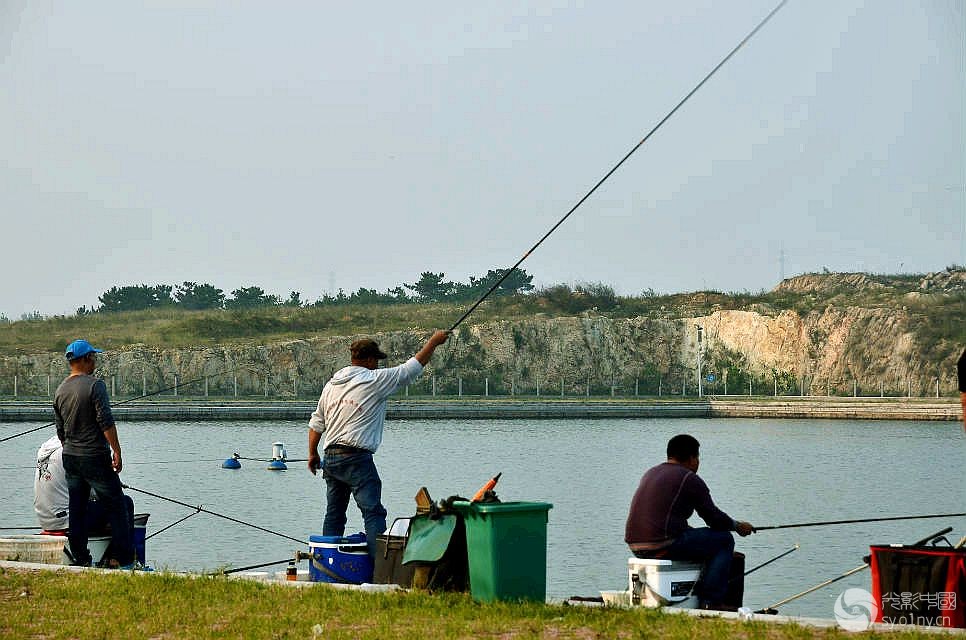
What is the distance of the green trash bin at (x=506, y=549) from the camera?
9.15 meters

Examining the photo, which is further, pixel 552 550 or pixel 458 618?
pixel 552 550

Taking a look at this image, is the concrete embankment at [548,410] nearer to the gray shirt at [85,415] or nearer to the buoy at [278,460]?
the buoy at [278,460]

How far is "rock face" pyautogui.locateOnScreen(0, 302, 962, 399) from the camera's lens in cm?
9519

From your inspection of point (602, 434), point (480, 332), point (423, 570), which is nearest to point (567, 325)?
point (480, 332)

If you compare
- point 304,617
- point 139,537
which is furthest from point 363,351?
point 139,537

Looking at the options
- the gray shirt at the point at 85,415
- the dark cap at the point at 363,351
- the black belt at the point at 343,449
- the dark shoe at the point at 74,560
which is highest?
the dark cap at the point at 363,351

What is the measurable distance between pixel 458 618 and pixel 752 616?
1.85 meters

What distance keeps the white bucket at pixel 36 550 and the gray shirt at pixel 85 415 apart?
2.72ft

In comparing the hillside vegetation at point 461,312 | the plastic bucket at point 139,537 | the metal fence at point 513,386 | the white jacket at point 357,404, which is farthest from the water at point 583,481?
the hillside vegetation at point 461,312

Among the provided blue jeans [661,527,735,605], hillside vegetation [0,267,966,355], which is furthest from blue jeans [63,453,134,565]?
hillside vegetation [0,267,966,355]

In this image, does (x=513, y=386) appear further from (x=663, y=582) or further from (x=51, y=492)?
(x=663, y=582)

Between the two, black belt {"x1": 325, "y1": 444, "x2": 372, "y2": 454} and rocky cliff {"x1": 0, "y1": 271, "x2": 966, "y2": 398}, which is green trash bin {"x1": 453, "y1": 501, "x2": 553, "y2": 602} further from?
rocky cliff {"x1": 0, "y1": 271, "x2": 966, "y2": 398}

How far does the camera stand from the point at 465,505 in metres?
9.39

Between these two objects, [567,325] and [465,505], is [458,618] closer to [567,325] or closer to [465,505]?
[465,505]
